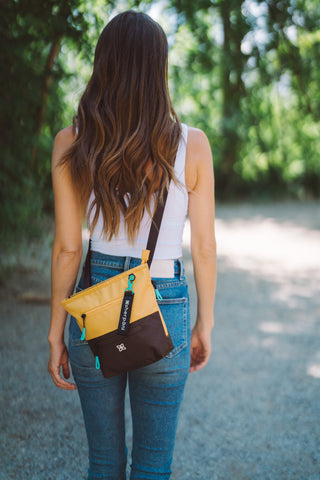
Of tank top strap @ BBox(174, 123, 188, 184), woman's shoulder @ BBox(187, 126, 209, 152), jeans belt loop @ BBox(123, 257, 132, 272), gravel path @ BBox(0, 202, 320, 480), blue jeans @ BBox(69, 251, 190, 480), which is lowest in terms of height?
gravel path @ BBox(0, 202, 320, 480)

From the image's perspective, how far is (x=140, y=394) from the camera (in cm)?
140

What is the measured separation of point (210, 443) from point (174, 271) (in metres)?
1.70

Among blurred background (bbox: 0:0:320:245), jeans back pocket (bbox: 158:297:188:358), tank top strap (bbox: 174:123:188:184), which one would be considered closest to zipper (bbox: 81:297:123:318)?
jeans back pocket (bbox: 158:297:188:358)

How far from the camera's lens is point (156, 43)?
132 centimetres

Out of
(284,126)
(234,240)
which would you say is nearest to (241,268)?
(234,240)

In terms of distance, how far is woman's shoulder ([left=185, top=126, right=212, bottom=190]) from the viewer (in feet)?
4.49

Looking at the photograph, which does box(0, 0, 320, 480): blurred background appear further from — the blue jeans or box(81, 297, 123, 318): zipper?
box(81, 297, 123, 318): zipper

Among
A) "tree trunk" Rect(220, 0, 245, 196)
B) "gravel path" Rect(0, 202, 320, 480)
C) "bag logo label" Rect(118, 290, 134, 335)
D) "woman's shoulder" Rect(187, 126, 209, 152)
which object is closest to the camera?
"bag logo label" Rect(118, 290, 134, 335)

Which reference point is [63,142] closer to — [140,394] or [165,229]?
[165,229]

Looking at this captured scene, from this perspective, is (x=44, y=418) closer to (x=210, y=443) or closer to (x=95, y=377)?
(x=210, y=443)

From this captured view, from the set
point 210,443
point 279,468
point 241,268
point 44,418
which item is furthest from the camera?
point 241,268

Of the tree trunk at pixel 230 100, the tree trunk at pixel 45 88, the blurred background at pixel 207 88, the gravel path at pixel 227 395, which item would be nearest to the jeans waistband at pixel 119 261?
the gravel path at pixel 227 395

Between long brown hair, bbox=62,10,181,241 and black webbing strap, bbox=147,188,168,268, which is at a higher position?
long brown hair, bbox=62,10,181,241

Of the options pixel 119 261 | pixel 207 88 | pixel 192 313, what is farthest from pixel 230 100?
pixel 119 261
